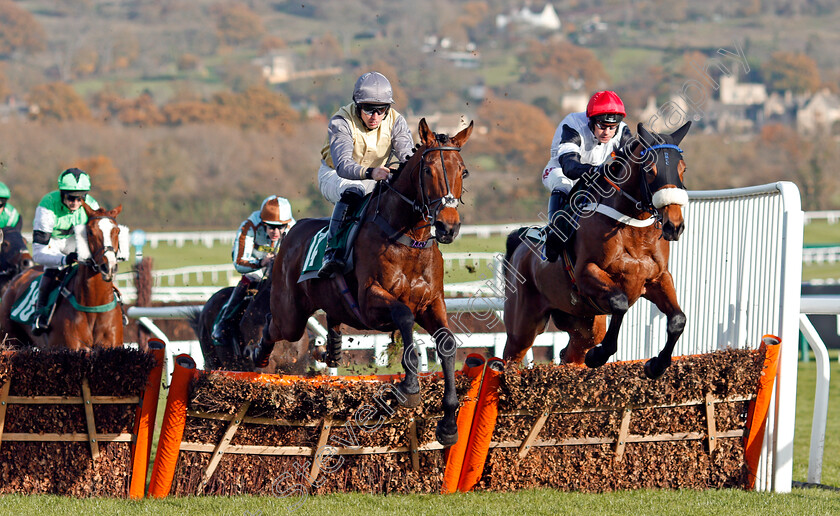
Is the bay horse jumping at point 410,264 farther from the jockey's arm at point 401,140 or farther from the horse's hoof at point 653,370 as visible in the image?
the horse's hoof at point 653,370

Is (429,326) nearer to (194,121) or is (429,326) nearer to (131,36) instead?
(194,121)

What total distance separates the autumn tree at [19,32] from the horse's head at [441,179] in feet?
296

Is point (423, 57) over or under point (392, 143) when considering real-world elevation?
over

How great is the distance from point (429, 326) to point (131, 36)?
9388 cm

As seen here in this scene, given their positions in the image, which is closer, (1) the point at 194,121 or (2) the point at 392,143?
(2) the point at 392,143

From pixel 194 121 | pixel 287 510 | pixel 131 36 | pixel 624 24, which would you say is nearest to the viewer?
pixel 287 510

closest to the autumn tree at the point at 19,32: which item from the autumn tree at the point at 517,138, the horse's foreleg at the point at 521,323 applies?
the autumn tree at the point at 517,138

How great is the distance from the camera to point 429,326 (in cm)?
536

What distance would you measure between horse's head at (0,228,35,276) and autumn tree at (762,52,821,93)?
7316cm

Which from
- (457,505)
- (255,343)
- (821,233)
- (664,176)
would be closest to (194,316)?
(255,343)

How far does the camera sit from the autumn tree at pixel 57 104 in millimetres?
57875

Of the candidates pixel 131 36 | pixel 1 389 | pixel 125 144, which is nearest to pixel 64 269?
pixel 1 389

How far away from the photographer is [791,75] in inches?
2896

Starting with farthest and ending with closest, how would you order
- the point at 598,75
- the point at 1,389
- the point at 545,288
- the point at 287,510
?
the point at 598,75, the point at 545,288, the point at 1,389, the point at 287,510
